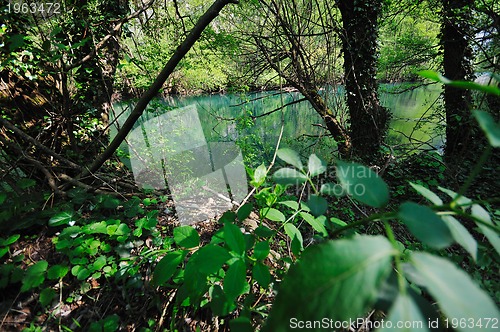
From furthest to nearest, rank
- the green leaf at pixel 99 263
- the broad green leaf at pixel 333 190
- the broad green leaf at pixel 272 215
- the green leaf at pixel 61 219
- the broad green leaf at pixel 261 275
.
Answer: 1. the green leaf at pixel 61 219
2. the green leaf at pixel 99 263
3. the broad green leaf at pixel 272 215
4. the broad green leaf at pixel 261 275
5. the broad green leaf at pixel 333 190

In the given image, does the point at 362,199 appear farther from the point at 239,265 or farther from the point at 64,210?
the point at 64,210

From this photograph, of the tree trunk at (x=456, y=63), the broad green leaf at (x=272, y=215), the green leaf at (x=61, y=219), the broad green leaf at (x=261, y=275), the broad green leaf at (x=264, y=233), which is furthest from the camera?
the tree trunk at (x=456, y=63)

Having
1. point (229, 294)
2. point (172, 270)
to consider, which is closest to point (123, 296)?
point (172, 270)

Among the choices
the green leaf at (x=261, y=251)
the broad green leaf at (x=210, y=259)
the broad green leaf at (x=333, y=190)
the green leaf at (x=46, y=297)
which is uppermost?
the broad green leaf at (x=333, y=190)

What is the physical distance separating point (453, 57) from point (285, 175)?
5.05 m

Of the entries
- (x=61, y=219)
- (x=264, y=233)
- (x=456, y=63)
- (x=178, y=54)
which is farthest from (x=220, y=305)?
(x=456, y=63)

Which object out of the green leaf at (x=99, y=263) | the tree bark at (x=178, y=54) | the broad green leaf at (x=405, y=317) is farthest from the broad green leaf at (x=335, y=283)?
the tree bark at (x=178, y=54)

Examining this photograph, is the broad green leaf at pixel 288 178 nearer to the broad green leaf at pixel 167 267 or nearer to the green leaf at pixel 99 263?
the broad green leaf at pixel 167 267

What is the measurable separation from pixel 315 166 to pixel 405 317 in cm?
38

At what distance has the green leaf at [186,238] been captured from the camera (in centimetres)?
73

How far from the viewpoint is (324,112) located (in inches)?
134

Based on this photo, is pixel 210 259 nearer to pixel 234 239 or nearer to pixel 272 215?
pixel 234 239

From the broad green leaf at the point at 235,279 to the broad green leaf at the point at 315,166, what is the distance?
30 cm

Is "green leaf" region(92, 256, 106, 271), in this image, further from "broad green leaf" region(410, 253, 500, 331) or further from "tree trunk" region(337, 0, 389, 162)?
"tree trunk" region(337, 0, 389, 162)
